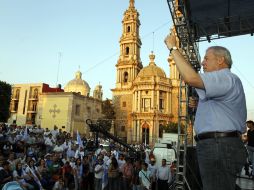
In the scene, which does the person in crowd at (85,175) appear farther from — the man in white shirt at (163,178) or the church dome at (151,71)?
the church dome at (151,71)

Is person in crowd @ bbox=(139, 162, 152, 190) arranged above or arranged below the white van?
below

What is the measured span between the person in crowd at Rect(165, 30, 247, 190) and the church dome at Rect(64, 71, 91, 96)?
204 feet

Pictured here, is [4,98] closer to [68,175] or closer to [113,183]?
[68,175]

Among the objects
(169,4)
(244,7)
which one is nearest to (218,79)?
(169,4)

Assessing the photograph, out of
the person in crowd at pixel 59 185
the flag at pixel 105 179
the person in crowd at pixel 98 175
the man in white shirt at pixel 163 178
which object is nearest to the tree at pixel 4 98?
the flag at pixel 105 179

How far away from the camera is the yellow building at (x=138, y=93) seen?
174ft

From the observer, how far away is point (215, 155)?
→ 7.39 feet

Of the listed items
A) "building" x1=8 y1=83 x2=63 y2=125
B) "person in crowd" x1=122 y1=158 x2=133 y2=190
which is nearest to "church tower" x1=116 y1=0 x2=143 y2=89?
"building" x1=8 y1=83 x2=63 y2=125

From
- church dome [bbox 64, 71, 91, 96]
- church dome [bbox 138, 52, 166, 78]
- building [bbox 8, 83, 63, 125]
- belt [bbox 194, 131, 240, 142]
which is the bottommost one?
belt [bbox 194, 131, 240, 142]

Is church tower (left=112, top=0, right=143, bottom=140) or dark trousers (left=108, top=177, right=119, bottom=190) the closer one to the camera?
dark trousers (left=108, top=177, right=119, bottom=190)

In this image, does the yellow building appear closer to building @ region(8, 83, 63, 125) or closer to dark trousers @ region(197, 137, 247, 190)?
building @ region(8, 83, 63, 125)

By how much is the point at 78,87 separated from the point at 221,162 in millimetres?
63760

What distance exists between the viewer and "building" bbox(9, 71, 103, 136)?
5116 centimetres

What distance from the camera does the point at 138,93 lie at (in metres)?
54.8
